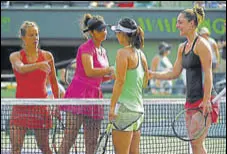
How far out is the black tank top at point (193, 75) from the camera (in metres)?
6.56

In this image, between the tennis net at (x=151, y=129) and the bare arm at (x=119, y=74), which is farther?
the tennis net at (x=151, y=129)

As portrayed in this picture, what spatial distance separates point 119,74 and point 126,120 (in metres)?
0.42

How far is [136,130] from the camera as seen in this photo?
6262 mm

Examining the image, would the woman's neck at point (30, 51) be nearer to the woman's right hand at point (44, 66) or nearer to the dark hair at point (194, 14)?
the woman's right hand at point (44, 66)

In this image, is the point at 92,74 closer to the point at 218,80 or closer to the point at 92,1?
the point at 218,80

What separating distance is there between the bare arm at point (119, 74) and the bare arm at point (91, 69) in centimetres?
53

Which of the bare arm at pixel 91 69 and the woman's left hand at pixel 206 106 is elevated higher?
the bare arm at pixel 91 69

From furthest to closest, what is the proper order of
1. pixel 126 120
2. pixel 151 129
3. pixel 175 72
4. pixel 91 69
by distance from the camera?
pixel 151 129 → pixel 175 72 → pixel 91 69 → pixel 126 120

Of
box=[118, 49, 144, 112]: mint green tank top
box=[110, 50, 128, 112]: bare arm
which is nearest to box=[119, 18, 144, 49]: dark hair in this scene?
box=[118, 49, 144, 112]: mint green tank top

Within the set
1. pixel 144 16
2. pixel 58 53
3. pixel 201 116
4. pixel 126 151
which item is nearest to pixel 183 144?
pixel 201 116

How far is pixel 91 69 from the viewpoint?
656cm

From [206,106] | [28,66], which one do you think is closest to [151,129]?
[206,106]

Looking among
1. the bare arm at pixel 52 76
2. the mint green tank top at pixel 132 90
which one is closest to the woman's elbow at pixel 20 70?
the bare arm at pixel 52 76

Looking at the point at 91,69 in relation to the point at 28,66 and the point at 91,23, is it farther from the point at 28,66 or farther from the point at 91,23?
the point at 28,66
